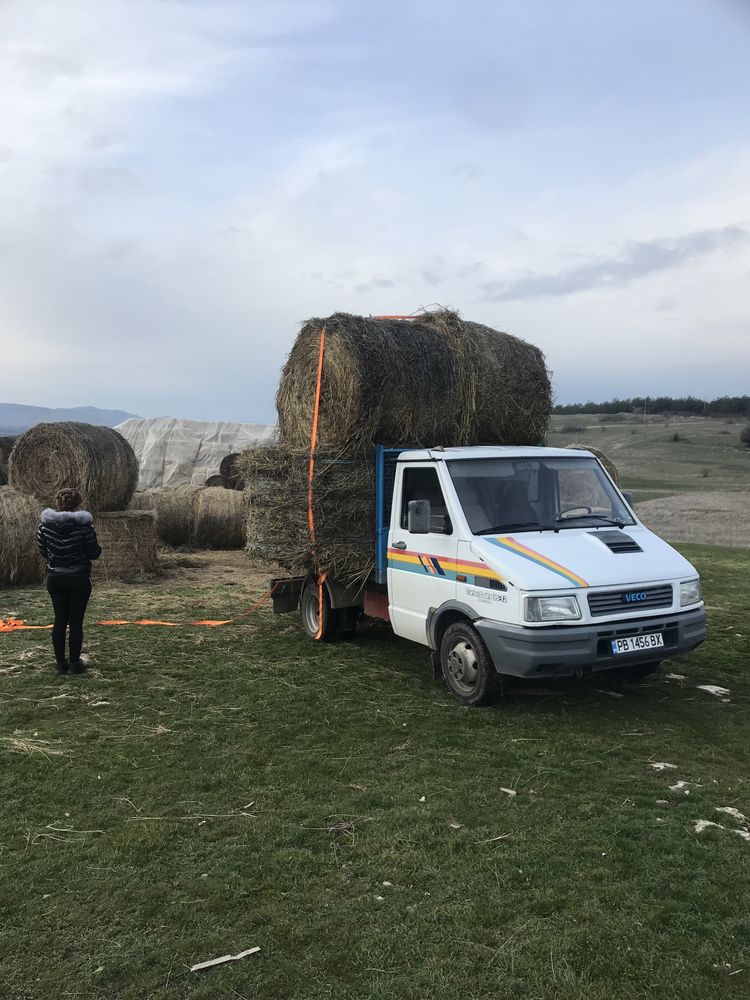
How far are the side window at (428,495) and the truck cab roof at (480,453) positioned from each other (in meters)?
0.14

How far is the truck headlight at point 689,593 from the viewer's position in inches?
262

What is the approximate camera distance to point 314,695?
7.18 m

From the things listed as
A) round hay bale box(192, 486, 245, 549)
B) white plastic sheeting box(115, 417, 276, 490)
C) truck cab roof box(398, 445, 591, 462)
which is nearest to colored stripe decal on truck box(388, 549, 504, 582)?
truck cab roof box(398, 445, 591, 462)

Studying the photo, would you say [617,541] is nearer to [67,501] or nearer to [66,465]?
[67,501]

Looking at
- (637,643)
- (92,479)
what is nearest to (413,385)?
(637,643)

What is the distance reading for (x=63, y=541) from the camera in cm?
767

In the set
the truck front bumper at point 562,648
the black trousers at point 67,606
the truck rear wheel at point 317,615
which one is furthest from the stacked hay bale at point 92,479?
the truck front bumper at point 562,648

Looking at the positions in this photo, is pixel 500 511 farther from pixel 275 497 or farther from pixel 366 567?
pixel 275 497

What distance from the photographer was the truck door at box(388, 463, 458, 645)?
7.05 meters

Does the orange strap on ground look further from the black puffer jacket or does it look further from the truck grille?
the truck grille

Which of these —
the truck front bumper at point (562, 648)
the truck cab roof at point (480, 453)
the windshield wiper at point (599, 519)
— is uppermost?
the truck cab roof at point (480, 453)

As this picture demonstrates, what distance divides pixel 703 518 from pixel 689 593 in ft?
47.2

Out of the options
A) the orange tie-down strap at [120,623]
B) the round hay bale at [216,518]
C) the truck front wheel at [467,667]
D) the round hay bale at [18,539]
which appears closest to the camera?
the truck front wheel at [467,667]

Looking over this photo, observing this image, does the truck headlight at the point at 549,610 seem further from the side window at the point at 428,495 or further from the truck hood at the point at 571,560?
the side window at the point at 428,495
